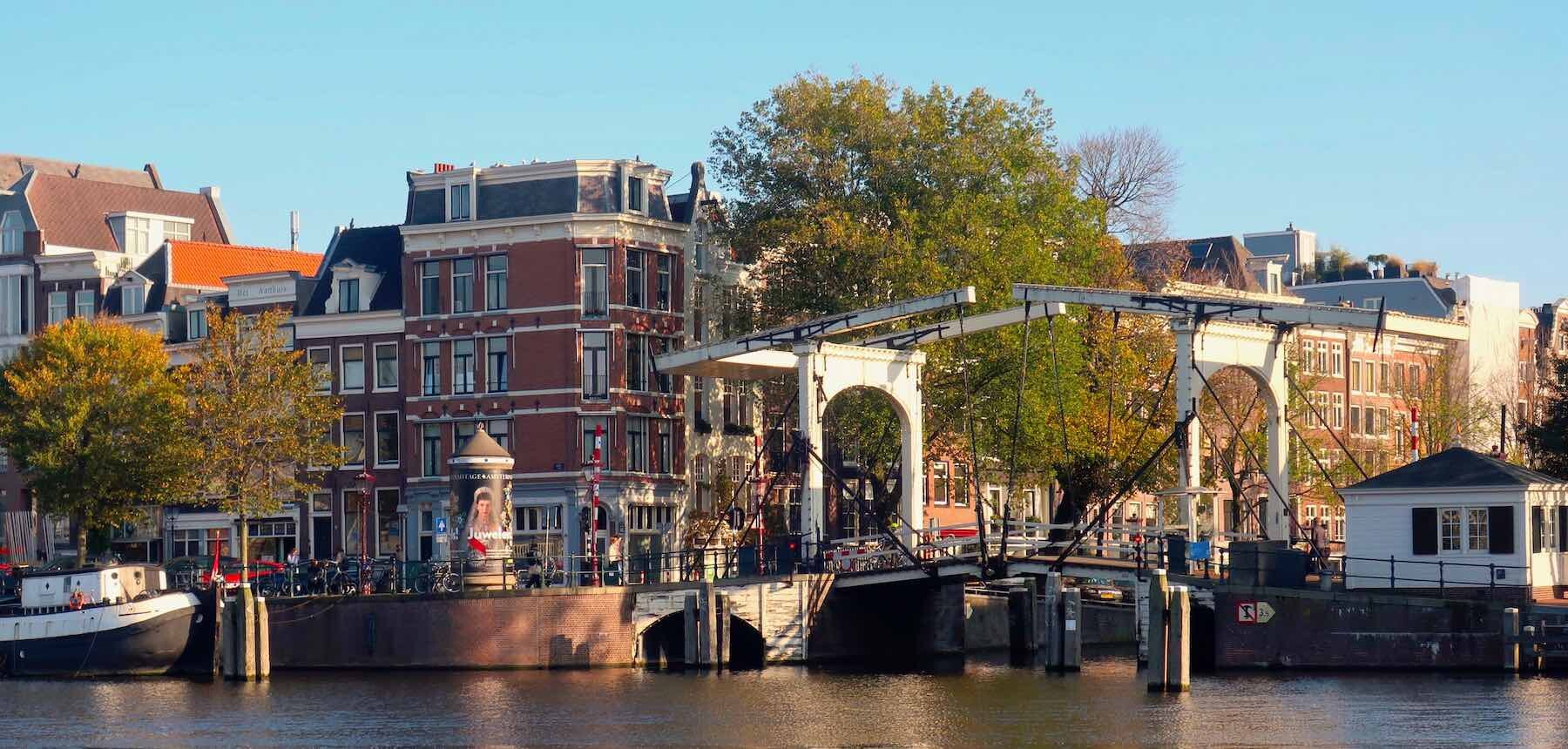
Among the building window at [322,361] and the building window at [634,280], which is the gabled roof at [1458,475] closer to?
the building window at [634,280]

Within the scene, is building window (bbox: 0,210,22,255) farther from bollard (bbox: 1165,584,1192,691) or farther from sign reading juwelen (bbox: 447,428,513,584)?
bollard (bbox: 1165,584,1192,691)

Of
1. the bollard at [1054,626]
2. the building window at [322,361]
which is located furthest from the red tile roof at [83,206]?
the bollard at [1054,626]

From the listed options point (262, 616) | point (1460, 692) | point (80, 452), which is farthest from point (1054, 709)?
point (80, 452)

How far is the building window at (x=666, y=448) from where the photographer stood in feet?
225

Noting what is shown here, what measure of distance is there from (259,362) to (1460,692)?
3522 centimetres

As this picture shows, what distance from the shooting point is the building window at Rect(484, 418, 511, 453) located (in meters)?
67.1

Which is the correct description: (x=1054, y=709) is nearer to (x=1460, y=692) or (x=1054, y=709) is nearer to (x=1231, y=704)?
(x=1231, y=704)

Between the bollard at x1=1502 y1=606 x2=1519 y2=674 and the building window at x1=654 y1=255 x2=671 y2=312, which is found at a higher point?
the building window at x1=654 y1=255 x2=671 y2=312

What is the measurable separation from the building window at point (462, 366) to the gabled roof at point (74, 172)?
3023cm

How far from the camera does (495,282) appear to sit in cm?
6756

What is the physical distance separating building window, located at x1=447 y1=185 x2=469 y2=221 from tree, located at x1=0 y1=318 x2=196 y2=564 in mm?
9100

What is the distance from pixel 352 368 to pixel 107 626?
57.7ft

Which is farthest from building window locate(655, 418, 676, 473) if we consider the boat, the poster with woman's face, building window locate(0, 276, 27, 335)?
building window locate(0, 276, 27, 335)

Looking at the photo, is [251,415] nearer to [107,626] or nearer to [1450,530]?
[107,626]
